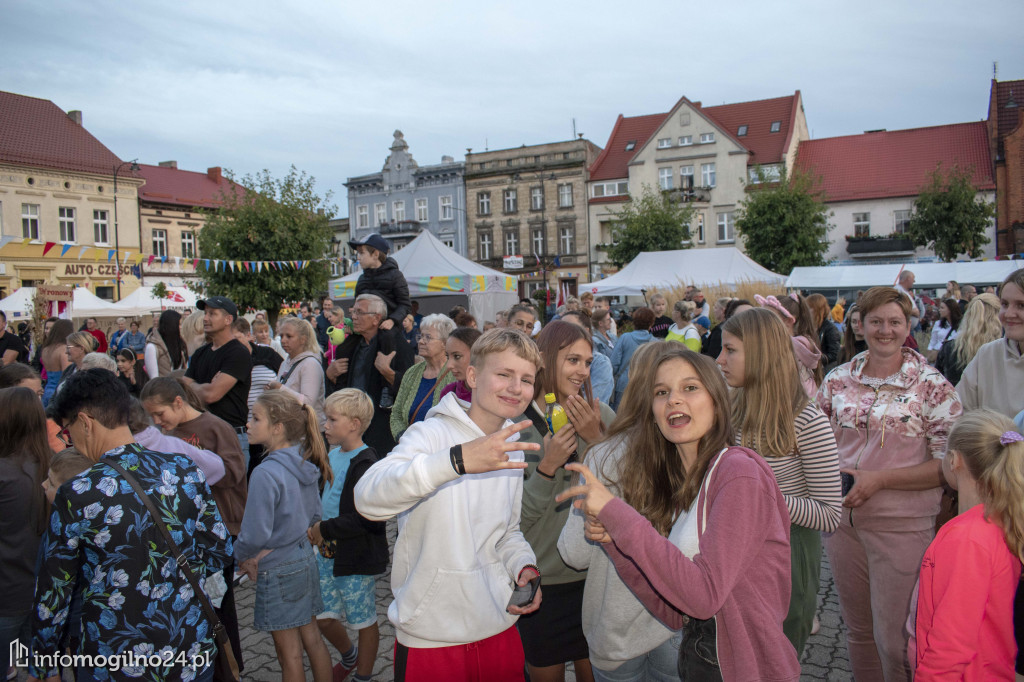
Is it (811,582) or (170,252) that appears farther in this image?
(170,252)

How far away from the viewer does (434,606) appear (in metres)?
2.17

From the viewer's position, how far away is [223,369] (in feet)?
16.5

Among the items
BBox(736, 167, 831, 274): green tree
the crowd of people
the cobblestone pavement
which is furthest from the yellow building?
the crowd of people

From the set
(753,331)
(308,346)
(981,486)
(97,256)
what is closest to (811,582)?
(981,486)

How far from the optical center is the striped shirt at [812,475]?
2547 millimetres

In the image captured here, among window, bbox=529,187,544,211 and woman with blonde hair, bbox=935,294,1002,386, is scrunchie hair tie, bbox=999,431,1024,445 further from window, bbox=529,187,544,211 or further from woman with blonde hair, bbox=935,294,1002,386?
window, bbox=529,187,544,211

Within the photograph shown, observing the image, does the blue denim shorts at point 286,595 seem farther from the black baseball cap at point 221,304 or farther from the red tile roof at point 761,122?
the red tile roof at point 761,122

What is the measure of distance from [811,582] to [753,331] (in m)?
0.98

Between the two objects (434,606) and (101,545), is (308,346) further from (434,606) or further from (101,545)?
(434,606)

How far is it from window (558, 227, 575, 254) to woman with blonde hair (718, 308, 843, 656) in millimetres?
39948

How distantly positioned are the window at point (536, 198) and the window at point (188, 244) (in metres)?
20.7

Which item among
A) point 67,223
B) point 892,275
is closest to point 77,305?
point 67,223

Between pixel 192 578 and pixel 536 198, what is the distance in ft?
137

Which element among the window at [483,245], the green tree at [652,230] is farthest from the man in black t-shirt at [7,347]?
the window at [483,245]
